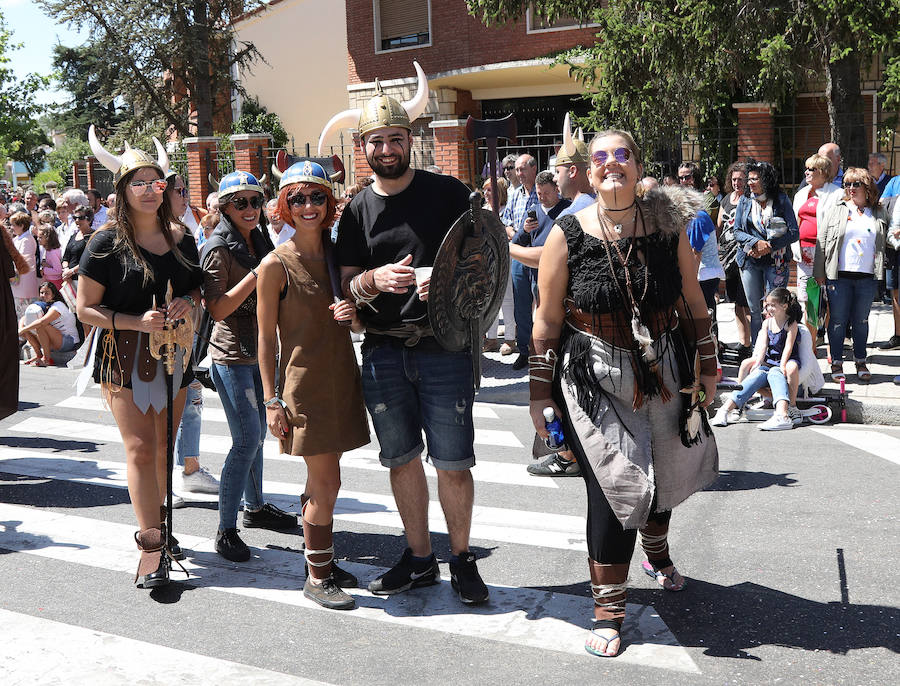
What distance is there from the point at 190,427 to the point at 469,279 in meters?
2.95

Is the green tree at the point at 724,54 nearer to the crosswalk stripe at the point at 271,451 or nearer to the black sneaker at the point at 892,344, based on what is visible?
the black sneaker at the point at 892,344

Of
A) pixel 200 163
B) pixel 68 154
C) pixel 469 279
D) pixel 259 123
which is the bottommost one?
pixel 469 279

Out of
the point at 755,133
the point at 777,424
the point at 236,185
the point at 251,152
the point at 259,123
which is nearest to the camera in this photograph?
the point at 236,185

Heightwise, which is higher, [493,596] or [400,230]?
[400,230]

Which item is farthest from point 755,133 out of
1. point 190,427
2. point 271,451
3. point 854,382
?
point 190,427

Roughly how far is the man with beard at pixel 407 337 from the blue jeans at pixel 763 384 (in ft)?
14.5

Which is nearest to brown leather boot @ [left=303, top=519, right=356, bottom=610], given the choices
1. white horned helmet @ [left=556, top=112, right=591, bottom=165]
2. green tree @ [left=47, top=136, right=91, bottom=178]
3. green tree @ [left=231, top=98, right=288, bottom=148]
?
white horned helmet @ [left=556, top=112, right=591, bottom=165]

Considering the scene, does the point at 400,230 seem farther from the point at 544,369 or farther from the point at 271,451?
the point at 271,451

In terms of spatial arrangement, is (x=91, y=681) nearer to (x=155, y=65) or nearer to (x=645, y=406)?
(x=645, y=406)

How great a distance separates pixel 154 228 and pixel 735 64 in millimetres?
11146

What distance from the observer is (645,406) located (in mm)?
4141

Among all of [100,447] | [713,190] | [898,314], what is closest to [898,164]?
[713,190]

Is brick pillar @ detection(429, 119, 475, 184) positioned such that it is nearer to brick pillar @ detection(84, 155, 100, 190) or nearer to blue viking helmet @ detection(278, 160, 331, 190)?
blue viking helmet @ detection(278, 160, 331, 190)

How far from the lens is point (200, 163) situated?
71.9ft
